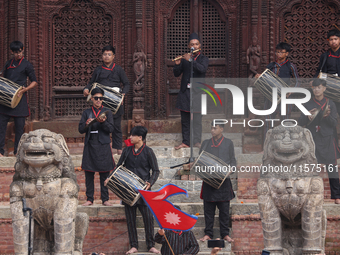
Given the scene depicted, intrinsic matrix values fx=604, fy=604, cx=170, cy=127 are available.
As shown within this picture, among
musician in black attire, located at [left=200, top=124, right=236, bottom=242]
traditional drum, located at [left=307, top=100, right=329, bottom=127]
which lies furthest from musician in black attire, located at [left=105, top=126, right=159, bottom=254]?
traditional drum, located at [left=307, top=100, right=329, bottom=127]

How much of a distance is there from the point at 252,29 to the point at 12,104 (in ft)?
16.7

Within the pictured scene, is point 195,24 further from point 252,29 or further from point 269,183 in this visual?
point 269,183

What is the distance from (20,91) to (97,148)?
2.25 metres

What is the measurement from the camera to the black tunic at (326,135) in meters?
8.80

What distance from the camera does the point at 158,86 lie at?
1280 centimetres

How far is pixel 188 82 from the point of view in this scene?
10.4 metres

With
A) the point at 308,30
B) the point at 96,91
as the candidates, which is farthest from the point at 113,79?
the point at 308,30

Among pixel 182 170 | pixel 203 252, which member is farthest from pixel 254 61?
pixel 203 252

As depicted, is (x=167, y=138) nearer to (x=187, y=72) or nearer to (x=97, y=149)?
(x=187, y=72)

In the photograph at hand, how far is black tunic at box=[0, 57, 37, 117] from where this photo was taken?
1020 cm

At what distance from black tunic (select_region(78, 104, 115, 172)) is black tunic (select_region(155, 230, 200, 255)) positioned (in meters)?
2.19

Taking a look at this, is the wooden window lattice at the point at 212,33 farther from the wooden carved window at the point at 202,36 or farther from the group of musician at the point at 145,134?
the group of musician at the point at 145,134

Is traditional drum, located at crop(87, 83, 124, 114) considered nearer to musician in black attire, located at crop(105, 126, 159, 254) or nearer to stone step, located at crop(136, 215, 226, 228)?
musician in black attire, located at crop(105, 126, 159, 254)

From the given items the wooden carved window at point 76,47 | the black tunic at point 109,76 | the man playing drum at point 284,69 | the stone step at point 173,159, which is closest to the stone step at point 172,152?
the stone step at point 173,159
